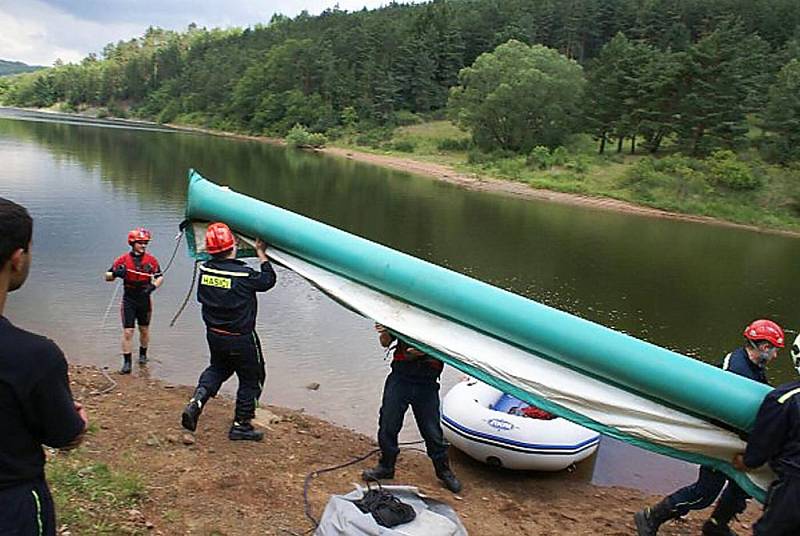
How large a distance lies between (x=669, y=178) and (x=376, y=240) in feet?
81.1

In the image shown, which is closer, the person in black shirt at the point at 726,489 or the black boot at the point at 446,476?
the person in black shirt at the point at 726,489

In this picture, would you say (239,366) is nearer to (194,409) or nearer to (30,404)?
(194,409)

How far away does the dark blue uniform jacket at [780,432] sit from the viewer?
4043mm

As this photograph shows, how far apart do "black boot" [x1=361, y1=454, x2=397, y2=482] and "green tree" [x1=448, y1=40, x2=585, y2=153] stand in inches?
1992

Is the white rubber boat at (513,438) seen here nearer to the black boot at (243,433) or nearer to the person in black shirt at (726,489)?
the person in black shirt at (726,489)

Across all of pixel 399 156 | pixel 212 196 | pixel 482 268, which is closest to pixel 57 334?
pixel 212 196

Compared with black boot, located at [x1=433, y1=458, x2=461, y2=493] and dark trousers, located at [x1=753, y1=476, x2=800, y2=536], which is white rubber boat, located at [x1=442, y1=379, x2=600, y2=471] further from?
dark trousers, located at [x1=753, y1=476, x2=800, y2=536]

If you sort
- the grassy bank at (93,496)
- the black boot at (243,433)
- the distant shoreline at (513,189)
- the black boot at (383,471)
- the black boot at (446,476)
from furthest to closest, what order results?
the distant shoreline at (513,189)
the black boot at (243,433)
the black boot at (446,476)
the black boot at (383,471)
the grassy bank at (93,496)

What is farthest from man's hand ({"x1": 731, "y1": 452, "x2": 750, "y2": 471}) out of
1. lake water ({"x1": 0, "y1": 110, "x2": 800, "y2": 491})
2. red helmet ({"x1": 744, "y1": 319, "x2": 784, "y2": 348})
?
lake water ({"x1": 0, "y1": 110, "x2": 800, "y2": 491})

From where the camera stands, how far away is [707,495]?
5.43m

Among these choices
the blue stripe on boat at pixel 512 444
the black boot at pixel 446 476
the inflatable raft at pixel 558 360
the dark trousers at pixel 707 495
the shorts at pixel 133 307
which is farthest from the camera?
the shorts at pixel 133 307

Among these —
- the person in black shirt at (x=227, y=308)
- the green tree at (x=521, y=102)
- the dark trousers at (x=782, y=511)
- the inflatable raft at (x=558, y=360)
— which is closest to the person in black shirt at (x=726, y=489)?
the inflatable raft at (x=558, y=360)

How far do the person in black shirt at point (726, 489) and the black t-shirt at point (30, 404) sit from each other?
4.42 m

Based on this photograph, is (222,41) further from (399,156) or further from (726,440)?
(726,440)
